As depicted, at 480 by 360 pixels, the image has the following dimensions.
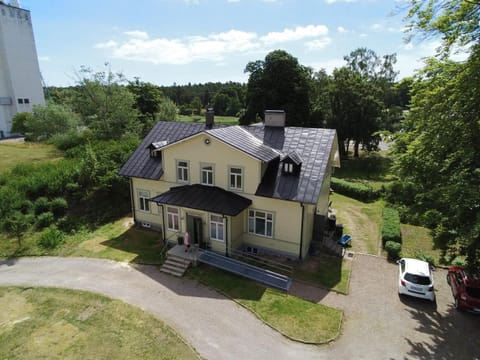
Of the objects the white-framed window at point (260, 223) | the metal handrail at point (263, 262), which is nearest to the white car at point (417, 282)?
the metal handrail at point (263, 262)

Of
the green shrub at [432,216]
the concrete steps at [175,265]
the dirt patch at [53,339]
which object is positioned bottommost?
the dirt patch at [53,339]

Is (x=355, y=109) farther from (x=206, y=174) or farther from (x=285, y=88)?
(x=206, y=174)

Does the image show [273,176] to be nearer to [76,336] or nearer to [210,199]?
[210,199]

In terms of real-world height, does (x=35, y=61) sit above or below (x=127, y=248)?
A: above

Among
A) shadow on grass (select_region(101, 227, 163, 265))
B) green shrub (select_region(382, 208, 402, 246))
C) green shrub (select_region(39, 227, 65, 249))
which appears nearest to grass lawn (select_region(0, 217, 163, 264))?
shadow on grass (select_region(101, 227, 163, 265))

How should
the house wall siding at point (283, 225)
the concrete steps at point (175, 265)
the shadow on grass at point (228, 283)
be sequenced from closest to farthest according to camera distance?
the shadow on grass at point (228, 283)
the concrete steps at point (175, 265)
the house wall siding at point (283, 225)

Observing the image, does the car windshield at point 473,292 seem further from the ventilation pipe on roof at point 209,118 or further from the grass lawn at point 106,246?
the ventilation pipe on roof at point 209,118

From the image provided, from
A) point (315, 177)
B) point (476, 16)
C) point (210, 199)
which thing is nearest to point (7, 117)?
point (210, 199)
